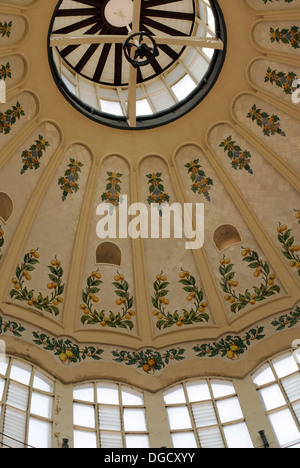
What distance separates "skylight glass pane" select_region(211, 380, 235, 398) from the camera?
1062 cm

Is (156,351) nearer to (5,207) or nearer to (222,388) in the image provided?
(222,388)

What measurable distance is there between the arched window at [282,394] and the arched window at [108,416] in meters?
2.09

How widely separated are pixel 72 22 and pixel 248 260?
6053 mm

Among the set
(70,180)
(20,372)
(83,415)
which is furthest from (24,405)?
(70,180)

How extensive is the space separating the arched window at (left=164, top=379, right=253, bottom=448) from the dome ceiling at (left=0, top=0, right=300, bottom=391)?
1.03 ft

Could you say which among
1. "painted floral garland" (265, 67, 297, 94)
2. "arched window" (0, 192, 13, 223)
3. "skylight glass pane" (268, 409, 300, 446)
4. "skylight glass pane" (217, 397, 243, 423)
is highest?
"painted floral garland" (265, 67, 297, 94)

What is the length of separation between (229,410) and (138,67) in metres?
6.65

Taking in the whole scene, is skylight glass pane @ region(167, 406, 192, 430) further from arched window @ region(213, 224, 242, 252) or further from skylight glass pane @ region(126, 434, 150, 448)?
arched window @ region(213, 224, 242, 252)

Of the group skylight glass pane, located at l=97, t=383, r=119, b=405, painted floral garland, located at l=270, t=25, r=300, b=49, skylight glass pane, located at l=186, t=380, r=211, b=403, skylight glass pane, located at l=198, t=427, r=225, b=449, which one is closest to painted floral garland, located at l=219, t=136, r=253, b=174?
painted floral garland, located at l=270, t=25, r=300, b=49

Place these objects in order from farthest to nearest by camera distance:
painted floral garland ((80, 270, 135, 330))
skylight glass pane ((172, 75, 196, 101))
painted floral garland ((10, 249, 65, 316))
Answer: skylight glass pane ((172, 75, 196, 101)), painted floral garland ((80, 270, 135, 330)), painted floral garland ((10, 249, 65, 316))

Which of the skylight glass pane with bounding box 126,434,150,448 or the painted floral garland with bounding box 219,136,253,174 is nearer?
the skylight glass pane with bounding box 126,434,150,448

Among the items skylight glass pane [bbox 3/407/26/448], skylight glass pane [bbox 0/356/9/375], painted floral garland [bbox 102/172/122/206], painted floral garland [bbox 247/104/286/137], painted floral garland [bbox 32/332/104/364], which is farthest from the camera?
painted floral garland [bbox 102/172/122/206]

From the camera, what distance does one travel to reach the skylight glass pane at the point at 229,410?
10.1m

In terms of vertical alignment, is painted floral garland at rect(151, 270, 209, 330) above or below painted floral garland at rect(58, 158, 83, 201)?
below
